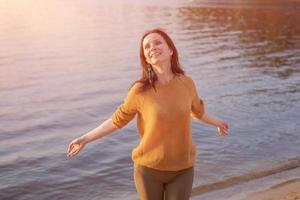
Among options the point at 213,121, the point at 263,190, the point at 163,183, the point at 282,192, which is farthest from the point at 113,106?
the point at 163,183

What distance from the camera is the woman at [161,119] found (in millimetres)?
4398

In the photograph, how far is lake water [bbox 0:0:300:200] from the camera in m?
9.86

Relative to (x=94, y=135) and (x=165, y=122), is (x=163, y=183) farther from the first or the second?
(x=94, y=135)

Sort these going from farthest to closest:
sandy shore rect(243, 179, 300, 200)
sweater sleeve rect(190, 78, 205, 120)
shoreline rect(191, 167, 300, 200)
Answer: shoreline rect(191, 167, 300, 200) < sandy shore rect(243, 179, 300, 200) < sweater sleeve rect(190, 78, 205, 120)

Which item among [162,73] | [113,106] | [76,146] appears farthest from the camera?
[113,106]

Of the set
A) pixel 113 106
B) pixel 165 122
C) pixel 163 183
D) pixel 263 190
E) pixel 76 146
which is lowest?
pixel 263 190

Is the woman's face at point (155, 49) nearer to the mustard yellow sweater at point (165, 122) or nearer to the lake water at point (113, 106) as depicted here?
the mustard yellow sweater at point (165, 122)

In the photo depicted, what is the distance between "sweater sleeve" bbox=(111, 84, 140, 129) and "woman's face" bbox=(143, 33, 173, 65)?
294 millimetres

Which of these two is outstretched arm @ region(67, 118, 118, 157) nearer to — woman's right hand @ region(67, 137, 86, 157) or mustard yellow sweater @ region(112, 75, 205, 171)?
woman's right hand @ region(67, 137, 86, 157)

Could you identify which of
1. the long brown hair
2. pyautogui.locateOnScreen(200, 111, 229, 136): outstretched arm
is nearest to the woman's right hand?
the long brown hair

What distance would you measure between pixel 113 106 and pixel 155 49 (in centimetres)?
1162

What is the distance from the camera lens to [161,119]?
4.38 m

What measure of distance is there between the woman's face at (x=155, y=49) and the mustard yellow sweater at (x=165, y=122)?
0.74 feet

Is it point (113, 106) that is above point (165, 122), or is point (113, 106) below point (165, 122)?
below
